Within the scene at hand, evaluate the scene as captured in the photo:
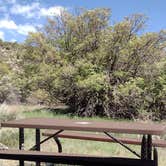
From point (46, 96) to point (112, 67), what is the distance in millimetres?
2798

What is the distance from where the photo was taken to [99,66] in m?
15.9

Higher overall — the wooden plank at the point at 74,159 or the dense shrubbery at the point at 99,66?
the dense shrubbery at the point at 99,66

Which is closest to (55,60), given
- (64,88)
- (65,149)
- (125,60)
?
(64,88)

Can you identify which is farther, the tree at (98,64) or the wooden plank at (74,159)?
the tree at (98,64)

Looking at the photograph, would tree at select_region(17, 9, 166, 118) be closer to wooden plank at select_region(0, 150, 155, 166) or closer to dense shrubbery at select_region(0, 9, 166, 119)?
dense shrubbery at select_region(0, 9, 166, 119)

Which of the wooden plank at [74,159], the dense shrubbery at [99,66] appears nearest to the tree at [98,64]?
the dense shrubbery at [99,66]

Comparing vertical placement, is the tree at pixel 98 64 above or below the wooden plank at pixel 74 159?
above

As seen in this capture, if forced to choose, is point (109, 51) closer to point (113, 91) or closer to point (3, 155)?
point (113, 91)

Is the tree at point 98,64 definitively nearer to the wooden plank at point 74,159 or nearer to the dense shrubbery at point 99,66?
the dense shrubbery at point 99,66

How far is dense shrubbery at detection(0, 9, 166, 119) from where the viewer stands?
49.7 feet

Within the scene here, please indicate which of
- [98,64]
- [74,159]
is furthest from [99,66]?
[74,159]

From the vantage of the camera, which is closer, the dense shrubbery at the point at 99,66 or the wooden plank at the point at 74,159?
the wooden plank at the point at 74,159

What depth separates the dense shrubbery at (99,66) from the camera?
15141 millimetres

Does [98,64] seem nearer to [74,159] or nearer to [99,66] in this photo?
[99,66]
